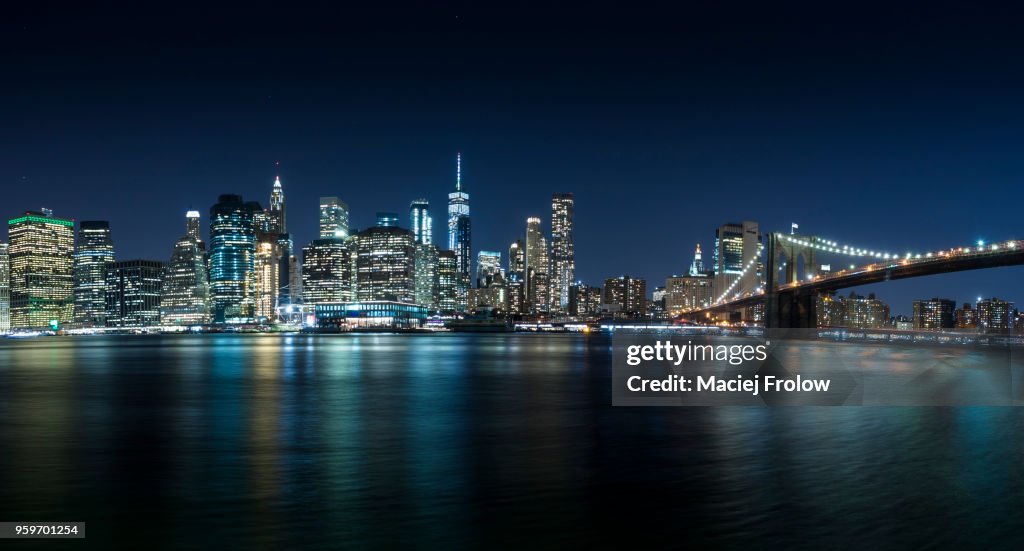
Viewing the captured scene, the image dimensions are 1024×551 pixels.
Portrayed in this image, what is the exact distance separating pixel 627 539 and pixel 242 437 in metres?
15.5

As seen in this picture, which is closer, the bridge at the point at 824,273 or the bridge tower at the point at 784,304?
the bridge at the point at 824,273

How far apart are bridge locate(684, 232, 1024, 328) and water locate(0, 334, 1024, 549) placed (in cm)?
6447

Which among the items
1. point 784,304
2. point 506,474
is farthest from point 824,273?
point 506,474

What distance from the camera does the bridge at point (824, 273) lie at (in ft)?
286

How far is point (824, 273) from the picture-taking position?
126 m

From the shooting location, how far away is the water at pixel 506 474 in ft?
44.1

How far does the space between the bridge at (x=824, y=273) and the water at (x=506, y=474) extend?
6447 centimetres

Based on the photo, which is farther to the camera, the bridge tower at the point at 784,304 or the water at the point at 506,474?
the bridge tower at the point at 784,304

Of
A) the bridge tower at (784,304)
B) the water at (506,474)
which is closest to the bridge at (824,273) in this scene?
the bridge tower at (784,304)

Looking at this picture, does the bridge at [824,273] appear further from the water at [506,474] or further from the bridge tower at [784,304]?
the water at [506,474]

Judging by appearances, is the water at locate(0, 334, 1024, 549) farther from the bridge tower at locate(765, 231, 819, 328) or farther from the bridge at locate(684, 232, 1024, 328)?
the bridge tower at locate(765, 231, 819, 328)

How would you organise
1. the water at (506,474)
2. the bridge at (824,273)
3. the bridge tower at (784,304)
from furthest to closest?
the bridge tower at (784,304) → the bridge at (824,273) → the water at (506,474)

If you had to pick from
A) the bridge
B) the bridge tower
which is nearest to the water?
the bridge

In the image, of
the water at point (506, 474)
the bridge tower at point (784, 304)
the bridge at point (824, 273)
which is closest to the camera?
the water at point (506, 474)
